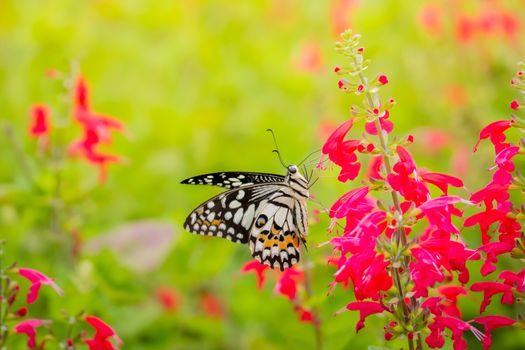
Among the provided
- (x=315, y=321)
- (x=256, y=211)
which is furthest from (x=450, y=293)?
(x=256, y=211)

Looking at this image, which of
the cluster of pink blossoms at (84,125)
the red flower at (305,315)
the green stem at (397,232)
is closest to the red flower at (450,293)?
the green stem at (397,232)

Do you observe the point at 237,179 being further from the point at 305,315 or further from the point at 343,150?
the point at 343,150

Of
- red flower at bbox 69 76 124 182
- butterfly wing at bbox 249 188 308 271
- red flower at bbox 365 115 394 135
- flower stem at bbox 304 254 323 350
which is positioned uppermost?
red flower at bbox 69 76 124 182

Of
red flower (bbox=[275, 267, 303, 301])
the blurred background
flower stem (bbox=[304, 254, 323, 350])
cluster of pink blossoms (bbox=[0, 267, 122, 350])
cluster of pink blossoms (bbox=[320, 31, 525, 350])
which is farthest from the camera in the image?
the blurred background

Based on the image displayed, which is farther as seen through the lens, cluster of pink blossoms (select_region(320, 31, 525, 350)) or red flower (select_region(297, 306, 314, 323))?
red flower (select_region(297, 306, 314, 323))

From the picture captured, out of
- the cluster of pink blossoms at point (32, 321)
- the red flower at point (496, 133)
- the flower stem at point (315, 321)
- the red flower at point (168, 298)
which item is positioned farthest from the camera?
the red flower at point (168, 298)

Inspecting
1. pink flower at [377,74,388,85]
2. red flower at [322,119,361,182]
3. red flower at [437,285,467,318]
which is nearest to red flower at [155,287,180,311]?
red flower at [437,285,467,318]

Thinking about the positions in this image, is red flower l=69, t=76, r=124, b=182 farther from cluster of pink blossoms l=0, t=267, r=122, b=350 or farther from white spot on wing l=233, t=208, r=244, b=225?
cluster of pink blossoms l=0, t=267, r=122, b=350

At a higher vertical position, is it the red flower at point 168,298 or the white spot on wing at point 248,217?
the white spot on wing at point 248,217

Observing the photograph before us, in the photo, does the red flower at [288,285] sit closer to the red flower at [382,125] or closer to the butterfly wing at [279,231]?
the butterfly wing at [279,231]
